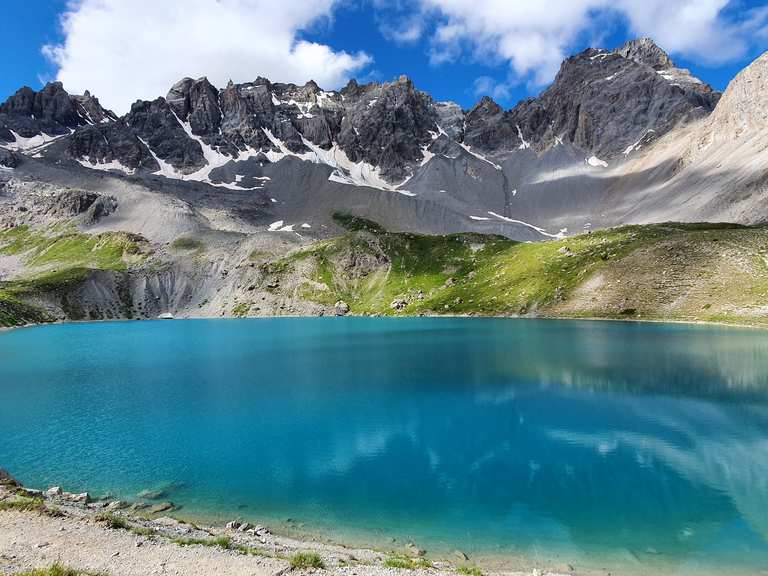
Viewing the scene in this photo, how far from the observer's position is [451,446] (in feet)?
94.1

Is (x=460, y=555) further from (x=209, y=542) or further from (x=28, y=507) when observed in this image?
(x=28, y=507)

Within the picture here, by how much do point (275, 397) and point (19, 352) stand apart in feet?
185

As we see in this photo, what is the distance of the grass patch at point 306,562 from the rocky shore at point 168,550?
3cm

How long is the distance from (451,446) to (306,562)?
15.3m

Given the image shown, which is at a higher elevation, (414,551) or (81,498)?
(81,498)

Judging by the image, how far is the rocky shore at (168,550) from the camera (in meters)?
Result: 14.2

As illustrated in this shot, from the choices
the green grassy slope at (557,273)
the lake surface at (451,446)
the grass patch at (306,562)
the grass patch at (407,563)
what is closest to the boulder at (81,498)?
the lake surface at (451,446)

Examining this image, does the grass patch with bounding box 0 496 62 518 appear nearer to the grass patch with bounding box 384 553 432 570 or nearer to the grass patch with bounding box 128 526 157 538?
the grass patch with bounding box 128 526 157 538

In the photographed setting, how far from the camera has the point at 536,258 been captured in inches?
5049

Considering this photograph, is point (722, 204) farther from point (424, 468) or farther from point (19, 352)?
point (19, 352)

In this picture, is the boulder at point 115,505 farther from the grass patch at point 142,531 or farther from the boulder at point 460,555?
the boulder at point 460,555

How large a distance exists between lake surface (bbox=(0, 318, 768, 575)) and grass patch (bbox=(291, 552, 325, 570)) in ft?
13.5

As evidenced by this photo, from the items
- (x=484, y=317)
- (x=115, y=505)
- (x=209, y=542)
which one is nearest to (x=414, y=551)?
(x=209, y=542)

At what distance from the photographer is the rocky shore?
1417 cm
